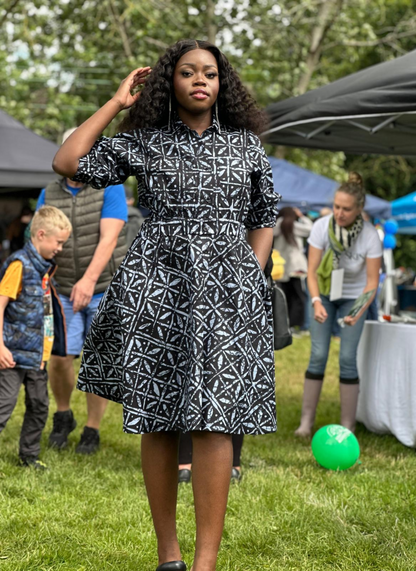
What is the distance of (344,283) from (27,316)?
2402 mm

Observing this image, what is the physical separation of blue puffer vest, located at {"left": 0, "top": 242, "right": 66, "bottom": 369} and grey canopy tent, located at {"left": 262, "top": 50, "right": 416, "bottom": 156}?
173 centimetres

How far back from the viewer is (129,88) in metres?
2.95

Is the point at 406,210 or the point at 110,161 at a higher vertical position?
the point at 406,210

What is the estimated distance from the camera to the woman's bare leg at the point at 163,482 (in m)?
2.93

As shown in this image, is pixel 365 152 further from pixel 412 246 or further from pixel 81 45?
pixel 412 246

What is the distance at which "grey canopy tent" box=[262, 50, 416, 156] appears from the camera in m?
4.96

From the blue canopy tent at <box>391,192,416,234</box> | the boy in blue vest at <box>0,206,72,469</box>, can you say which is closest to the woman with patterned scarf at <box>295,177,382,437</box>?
the boy in blue vest at <box>0,206,72,469</box>

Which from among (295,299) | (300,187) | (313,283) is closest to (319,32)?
(300,187)

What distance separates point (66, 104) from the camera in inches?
725

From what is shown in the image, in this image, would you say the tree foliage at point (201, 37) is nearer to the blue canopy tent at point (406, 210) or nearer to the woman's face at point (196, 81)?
the blue canopy tent at point (406, 210)

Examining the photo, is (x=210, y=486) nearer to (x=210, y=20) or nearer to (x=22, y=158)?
(x=22, y=158)

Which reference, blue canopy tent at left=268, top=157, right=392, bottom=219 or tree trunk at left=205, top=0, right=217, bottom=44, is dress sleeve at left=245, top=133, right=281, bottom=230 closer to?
blue canopy tent at left=268, top=157, right=392, bottom=219

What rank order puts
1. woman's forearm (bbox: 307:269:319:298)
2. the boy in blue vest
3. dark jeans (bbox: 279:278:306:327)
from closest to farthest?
the boy in blue vest
woman's forearm (bbox: 307:269:319:298)
dark jeans (bbox: 279:278:306:327)

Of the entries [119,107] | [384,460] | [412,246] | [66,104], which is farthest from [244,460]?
[412,246]
